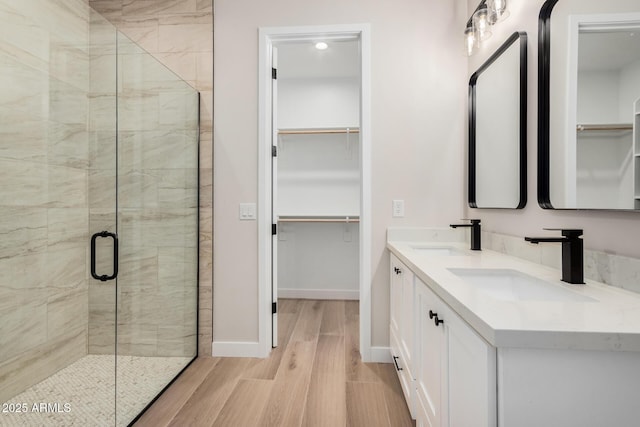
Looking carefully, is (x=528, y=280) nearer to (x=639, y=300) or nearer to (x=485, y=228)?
(x=639, y=300)

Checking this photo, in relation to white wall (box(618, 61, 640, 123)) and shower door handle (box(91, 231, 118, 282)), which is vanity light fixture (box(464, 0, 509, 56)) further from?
shower door handle (box(91, 231, 118, 282))

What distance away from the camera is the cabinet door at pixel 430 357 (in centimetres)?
106

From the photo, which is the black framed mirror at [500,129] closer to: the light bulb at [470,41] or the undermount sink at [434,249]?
the light bulb at [470,41]

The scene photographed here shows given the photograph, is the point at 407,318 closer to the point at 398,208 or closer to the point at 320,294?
the point at 398,208

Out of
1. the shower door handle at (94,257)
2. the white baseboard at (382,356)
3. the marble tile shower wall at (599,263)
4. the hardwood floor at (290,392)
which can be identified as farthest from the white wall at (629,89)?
the shower door handle at (94,257)

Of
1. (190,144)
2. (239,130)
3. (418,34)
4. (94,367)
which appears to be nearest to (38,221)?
(94,367)

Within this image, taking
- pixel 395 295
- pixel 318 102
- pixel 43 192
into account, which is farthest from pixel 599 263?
pixel 318 102

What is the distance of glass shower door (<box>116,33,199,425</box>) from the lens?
1600mm

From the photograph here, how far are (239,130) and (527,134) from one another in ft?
5.79

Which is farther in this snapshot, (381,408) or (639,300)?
(381,408)

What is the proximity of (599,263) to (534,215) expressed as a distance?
45 centimetres

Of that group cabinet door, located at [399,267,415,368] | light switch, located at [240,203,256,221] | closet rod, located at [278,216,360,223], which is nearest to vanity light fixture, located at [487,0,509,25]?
cabinet door, located at [399,267,415,368]

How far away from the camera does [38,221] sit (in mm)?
1567

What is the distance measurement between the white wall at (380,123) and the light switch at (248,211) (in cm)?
4
